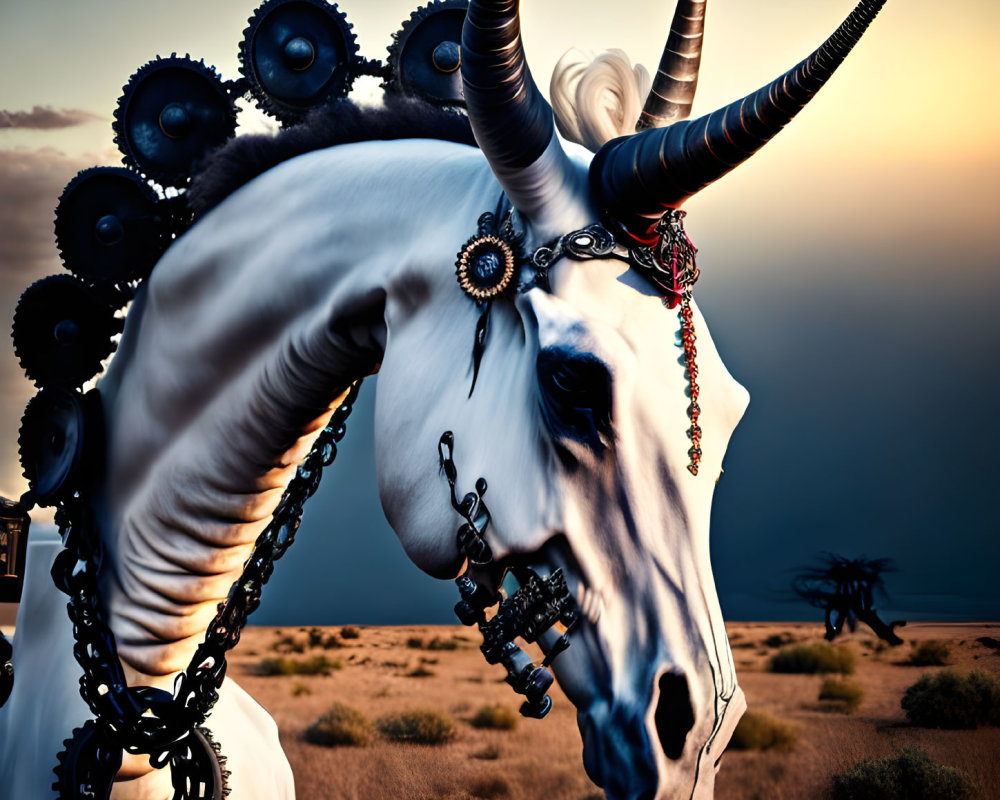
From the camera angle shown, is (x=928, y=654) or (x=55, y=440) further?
(x=928, y=654)

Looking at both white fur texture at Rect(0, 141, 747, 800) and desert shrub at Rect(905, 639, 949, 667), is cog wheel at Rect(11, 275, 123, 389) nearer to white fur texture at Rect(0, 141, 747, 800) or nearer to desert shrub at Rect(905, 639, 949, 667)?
white fur texture at Rect(0, 141, 747, 800)

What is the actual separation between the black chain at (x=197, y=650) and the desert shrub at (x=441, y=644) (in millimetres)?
19558

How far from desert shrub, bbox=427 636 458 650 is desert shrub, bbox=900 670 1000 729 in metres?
11.1

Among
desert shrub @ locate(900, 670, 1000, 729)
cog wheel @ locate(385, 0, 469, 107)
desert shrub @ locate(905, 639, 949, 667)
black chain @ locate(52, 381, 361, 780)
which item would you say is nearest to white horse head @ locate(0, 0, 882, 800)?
black chain @ locate(52, 381, 361, 780)

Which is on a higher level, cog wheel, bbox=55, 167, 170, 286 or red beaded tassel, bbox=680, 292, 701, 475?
cog wheel, bbox=55, 167, 170, 286

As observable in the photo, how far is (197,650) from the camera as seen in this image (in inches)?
87.0

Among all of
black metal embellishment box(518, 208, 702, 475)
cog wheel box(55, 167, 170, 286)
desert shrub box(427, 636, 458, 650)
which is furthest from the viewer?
desert shrub box(427, 636, 458, 650)

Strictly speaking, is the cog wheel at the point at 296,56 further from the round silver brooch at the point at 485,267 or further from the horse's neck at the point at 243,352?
the round silver brooch at the point at 485,267

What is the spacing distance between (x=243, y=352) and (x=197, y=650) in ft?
2.44

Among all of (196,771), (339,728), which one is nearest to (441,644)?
(339,728)

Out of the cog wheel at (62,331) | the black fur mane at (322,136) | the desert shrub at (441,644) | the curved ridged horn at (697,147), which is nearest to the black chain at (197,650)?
the cog wheel at (62,331)

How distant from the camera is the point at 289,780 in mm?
2729

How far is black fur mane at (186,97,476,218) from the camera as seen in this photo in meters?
2.18

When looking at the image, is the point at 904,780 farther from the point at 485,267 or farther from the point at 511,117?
the point at 511,117
